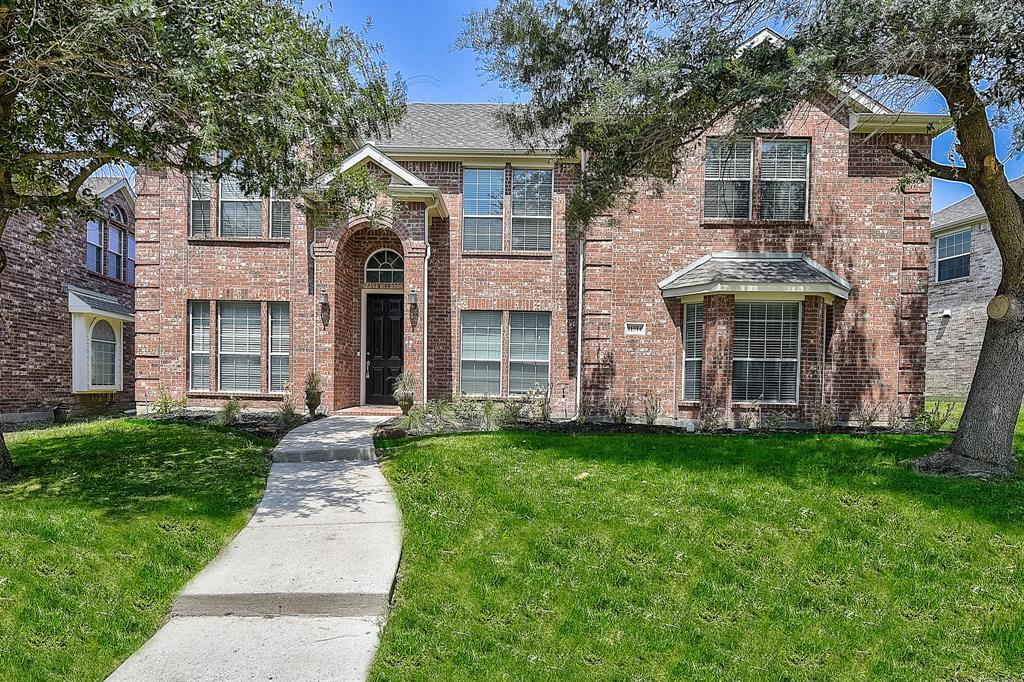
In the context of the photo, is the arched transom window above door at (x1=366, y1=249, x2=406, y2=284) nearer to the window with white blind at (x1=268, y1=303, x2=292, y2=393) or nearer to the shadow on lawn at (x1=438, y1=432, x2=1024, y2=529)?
the window with white blind at (x1=268, y1=303, x2=292, y2=393)

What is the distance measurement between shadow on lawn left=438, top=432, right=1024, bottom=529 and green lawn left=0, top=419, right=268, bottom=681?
13.1ft

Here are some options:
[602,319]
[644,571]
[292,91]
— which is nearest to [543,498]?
[644,571]

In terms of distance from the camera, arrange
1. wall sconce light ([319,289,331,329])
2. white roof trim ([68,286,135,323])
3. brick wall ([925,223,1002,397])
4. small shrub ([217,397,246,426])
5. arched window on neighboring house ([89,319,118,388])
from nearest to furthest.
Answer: small shrub ([217,397,246,426]) < wall sconce light ([319,289,331,329]) < white roof trim ([68,286,135,323]) < arched window on neighboring house ([89,319,118,388]) < brick wall ([925,223,1002,397])

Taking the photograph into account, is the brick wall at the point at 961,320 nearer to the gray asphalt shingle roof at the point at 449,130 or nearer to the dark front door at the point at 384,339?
the gray asphalt shingle roof at the point at 449,130

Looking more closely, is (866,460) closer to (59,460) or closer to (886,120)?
(886,120)

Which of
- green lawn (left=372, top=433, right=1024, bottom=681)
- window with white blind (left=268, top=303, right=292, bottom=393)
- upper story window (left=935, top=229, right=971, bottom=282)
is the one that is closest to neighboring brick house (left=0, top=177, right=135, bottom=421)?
window with white blind (left=268, top=303, right=292, bottom=393)

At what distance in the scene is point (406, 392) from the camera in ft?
35.6

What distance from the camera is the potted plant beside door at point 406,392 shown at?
35.1 feet

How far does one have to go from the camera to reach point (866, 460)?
268 inches

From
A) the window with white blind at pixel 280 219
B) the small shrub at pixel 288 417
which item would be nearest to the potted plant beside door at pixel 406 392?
the small shrub at pixel 288 417

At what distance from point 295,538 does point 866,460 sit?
659cm

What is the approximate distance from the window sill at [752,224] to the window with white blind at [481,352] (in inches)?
194

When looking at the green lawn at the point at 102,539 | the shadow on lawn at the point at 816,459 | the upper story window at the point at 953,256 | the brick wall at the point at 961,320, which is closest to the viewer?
the green lawn at the point at 102,539

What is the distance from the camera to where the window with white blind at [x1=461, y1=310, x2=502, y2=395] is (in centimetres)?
1274
